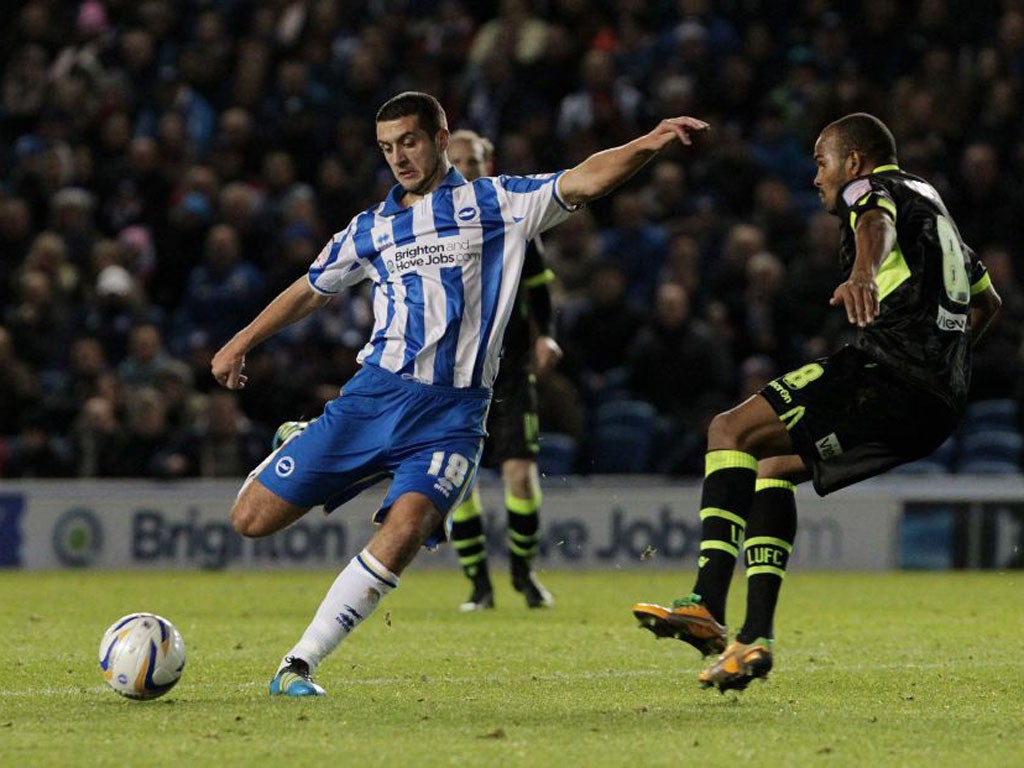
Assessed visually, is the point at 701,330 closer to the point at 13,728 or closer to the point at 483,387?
the point at 483,387

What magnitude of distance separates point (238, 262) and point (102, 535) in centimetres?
304

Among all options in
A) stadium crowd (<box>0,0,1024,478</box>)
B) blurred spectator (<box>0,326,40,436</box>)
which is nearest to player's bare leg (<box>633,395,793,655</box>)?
stadium crowd (<box>0,0,1024,478</box>)

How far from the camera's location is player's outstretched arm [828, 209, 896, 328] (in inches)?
230

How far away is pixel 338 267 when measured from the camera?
22.9 ft

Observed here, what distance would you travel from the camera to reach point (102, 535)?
48.1 ft

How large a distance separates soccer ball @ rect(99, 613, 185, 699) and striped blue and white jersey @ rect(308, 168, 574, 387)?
4.01 ft

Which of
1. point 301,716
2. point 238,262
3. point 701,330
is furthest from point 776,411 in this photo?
point 238,262

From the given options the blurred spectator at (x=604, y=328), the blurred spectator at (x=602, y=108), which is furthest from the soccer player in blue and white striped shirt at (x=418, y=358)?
the blurred spectator at (x=602, y=108)

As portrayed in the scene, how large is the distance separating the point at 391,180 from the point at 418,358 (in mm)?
10838

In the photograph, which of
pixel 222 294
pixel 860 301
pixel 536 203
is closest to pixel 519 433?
pixel 536 203

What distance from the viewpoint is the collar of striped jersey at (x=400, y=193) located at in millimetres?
6926

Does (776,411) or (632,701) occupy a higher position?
(776,411)

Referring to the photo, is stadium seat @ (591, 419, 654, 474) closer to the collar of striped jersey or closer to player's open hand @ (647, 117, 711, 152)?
the collar of striped jersey

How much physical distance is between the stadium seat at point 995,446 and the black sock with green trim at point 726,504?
868 cm
